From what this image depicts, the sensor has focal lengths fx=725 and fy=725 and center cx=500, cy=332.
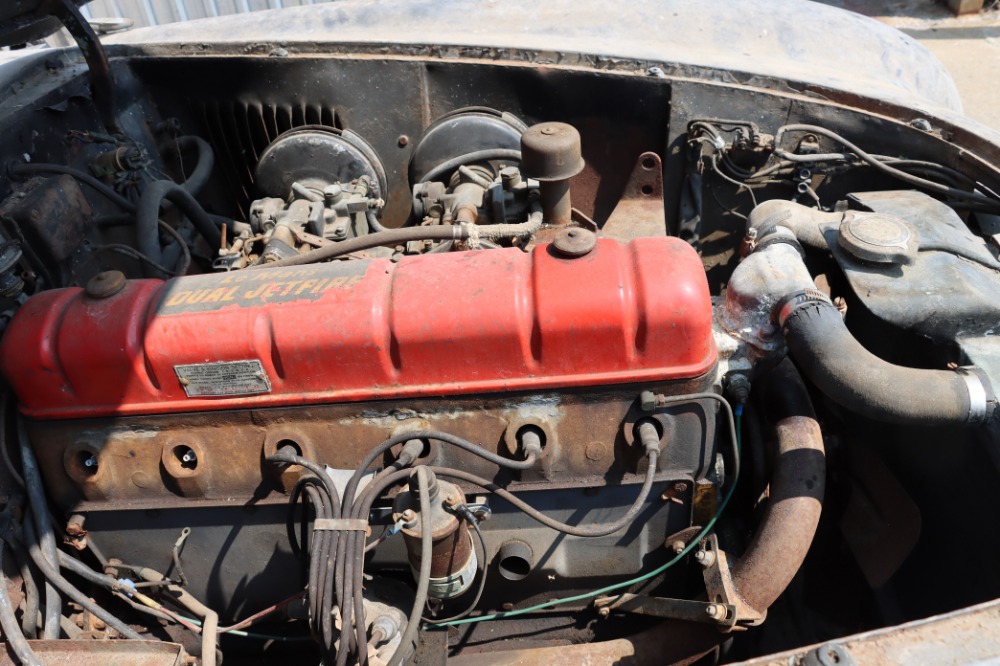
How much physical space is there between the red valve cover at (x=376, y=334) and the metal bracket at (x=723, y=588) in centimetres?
43

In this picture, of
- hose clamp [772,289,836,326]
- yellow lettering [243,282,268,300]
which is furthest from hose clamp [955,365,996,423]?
yellow lettering [243,282,268,300]

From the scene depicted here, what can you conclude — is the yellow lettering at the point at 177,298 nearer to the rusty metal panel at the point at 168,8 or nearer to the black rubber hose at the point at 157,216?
the black rubber hose at the point at 157,216

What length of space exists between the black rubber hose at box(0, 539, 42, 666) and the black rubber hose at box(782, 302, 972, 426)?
174 cm

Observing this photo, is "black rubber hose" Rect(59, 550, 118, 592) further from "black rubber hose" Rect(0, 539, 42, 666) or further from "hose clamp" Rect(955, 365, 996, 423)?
"hose clamp" Rect(955, 365, 996, 423)

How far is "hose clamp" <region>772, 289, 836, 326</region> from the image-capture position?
1.55 m

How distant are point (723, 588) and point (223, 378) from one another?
1.18 metres

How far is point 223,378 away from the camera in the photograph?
1602 mm

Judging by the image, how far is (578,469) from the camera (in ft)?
5.40

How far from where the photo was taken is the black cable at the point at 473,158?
91.2 inches

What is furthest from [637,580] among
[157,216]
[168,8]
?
[168,8]

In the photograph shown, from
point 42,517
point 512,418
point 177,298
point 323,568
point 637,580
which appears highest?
point 177,298

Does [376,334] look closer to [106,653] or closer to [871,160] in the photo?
[106,653]

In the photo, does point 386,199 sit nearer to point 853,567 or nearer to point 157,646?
point 157,646

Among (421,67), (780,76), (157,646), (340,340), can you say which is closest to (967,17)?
(780,76)
